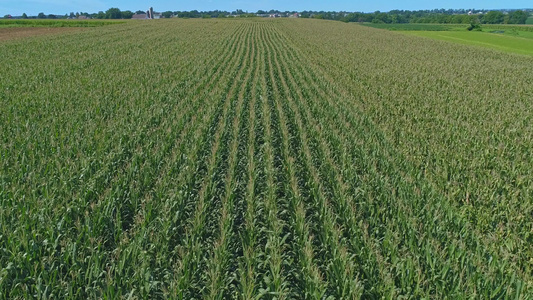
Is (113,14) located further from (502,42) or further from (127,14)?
(502,42)

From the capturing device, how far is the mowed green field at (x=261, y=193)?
12.9ft

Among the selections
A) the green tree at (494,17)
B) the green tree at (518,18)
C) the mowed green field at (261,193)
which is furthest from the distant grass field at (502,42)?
the green tree at (494,17)

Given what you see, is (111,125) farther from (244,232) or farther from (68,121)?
(244,232)

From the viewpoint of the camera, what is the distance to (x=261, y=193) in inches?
239

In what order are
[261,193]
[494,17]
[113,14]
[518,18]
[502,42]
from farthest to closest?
[113,14] < [494,17] < [518,18] < [502,42] < [261,193]

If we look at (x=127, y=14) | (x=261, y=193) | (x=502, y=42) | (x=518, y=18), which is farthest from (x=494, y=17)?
(x=261, y=193)

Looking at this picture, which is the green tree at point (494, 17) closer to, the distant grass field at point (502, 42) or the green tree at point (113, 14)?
the distant grass field at point (502, 42)

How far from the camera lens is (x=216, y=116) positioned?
35.7 feet

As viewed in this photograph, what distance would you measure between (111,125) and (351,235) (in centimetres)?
684

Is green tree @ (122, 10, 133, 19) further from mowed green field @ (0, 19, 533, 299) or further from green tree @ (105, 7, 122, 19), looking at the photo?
mowed green field @ (0, 19, 533, 299)

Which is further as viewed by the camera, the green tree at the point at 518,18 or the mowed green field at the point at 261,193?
the green tree at the point at 518,18

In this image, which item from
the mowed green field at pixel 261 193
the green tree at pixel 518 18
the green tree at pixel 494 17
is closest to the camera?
the mowed green field at pixel 261 193

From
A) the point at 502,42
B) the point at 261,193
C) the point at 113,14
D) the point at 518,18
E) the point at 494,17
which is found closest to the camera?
the point at 261,193

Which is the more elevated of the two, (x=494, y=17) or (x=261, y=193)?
(x=494, y=17)
